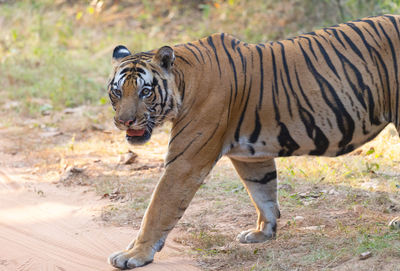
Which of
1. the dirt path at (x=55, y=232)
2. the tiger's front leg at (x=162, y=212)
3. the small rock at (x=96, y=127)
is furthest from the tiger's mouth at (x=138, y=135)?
the small rock at (x=96, y=127)

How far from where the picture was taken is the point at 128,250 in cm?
461

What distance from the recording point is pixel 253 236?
507 cm

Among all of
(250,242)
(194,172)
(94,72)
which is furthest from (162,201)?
(94,72)

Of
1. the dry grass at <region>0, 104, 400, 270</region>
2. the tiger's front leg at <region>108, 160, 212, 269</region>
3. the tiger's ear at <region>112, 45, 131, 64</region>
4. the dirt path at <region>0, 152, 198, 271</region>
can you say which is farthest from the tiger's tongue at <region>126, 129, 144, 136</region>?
the dry grass at <region>0, 104, 400, 270</region>

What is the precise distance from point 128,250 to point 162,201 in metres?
0.46

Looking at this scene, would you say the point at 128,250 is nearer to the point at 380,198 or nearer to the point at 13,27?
the point at 380,198

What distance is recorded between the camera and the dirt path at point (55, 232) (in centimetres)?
481

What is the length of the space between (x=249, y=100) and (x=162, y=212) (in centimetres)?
107

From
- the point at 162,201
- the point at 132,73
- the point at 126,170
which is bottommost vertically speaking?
the point at 126,170

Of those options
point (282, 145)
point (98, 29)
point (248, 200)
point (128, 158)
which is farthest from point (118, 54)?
point (98, 29)

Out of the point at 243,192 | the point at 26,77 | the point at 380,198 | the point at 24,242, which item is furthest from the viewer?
the point at 26,77

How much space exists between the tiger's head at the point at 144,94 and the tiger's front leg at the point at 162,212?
0.35 m

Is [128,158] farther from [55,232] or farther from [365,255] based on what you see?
[365,255]

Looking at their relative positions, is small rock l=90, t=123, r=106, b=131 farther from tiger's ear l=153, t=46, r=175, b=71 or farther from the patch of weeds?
the patch of weeds
